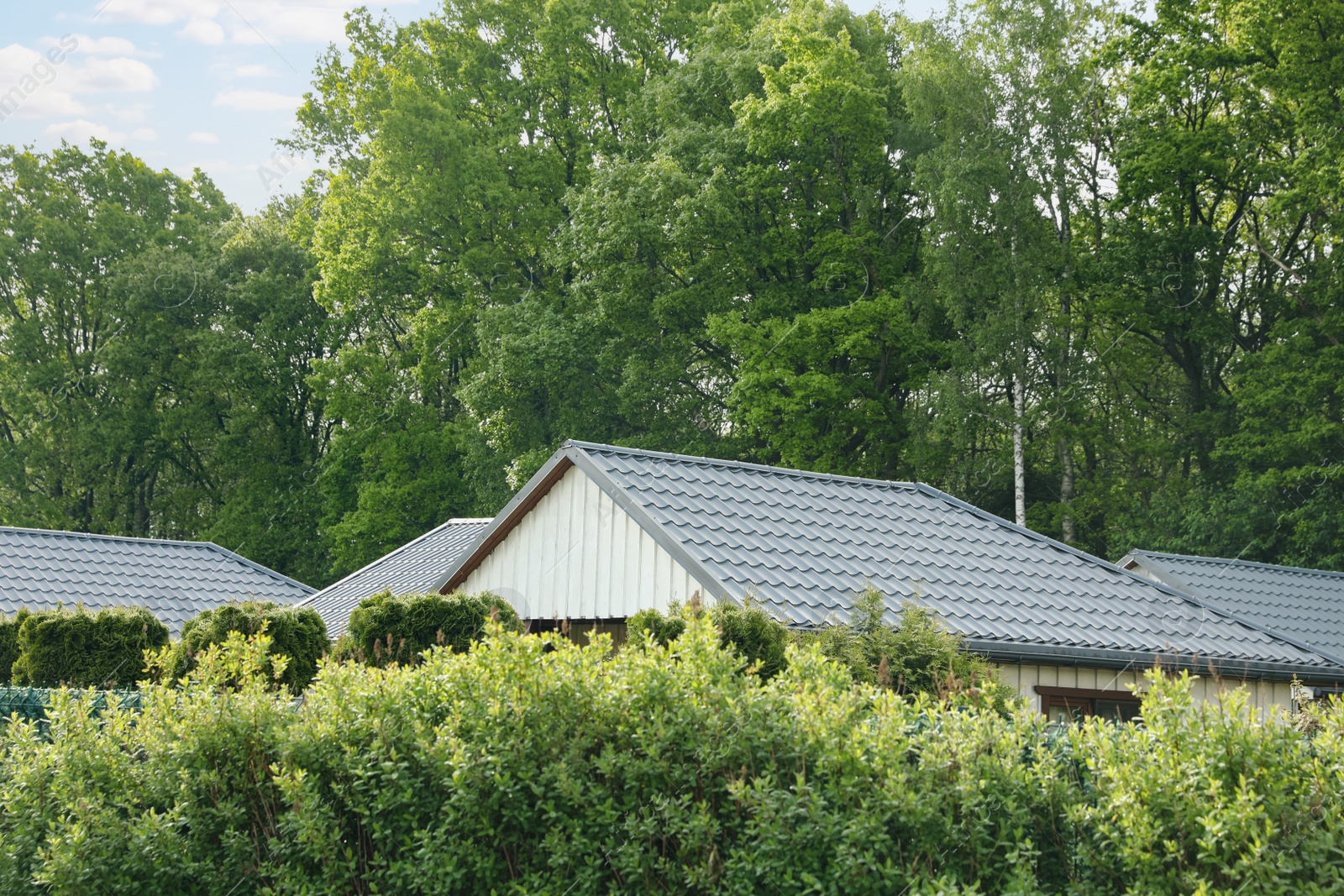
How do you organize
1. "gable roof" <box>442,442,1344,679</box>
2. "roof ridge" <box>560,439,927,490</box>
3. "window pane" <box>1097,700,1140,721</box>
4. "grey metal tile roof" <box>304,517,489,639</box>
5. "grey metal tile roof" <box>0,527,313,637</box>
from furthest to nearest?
"grey metal tile roof" <box>304,517,489,639</box>, "grey metal tile roof" <box>0,527,313,637</box>, "roof ridge" <box>560,439,927,490</box>, "window pane" <box>1097,700,1140,721</box>, "gable roof" <box>442,442,1344,679</box>

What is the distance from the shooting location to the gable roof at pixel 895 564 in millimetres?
10320

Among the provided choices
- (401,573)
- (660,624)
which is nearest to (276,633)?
(660,624)

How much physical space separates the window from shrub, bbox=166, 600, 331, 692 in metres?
6.99

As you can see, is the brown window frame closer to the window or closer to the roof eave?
the window

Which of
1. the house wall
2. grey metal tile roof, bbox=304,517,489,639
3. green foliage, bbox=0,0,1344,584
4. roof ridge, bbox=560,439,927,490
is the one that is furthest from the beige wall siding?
green foliage, bbox=0,0,1344,584

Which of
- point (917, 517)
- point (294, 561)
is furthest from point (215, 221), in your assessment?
point (917, 517)

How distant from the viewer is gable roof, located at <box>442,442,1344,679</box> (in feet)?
33.9

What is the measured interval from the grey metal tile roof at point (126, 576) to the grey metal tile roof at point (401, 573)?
3.34 ft

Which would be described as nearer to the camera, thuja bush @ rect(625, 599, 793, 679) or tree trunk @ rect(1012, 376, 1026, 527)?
thuja bush @ rect(625, 599, 793, 679)

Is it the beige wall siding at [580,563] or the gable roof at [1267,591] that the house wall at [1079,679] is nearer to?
the beige wall siding at [580,563]

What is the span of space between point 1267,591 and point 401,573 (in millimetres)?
14770

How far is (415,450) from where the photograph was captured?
35094 mm

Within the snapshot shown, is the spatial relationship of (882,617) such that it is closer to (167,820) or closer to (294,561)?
(167,820)

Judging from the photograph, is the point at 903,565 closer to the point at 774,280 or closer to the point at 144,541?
the point at 144,541
